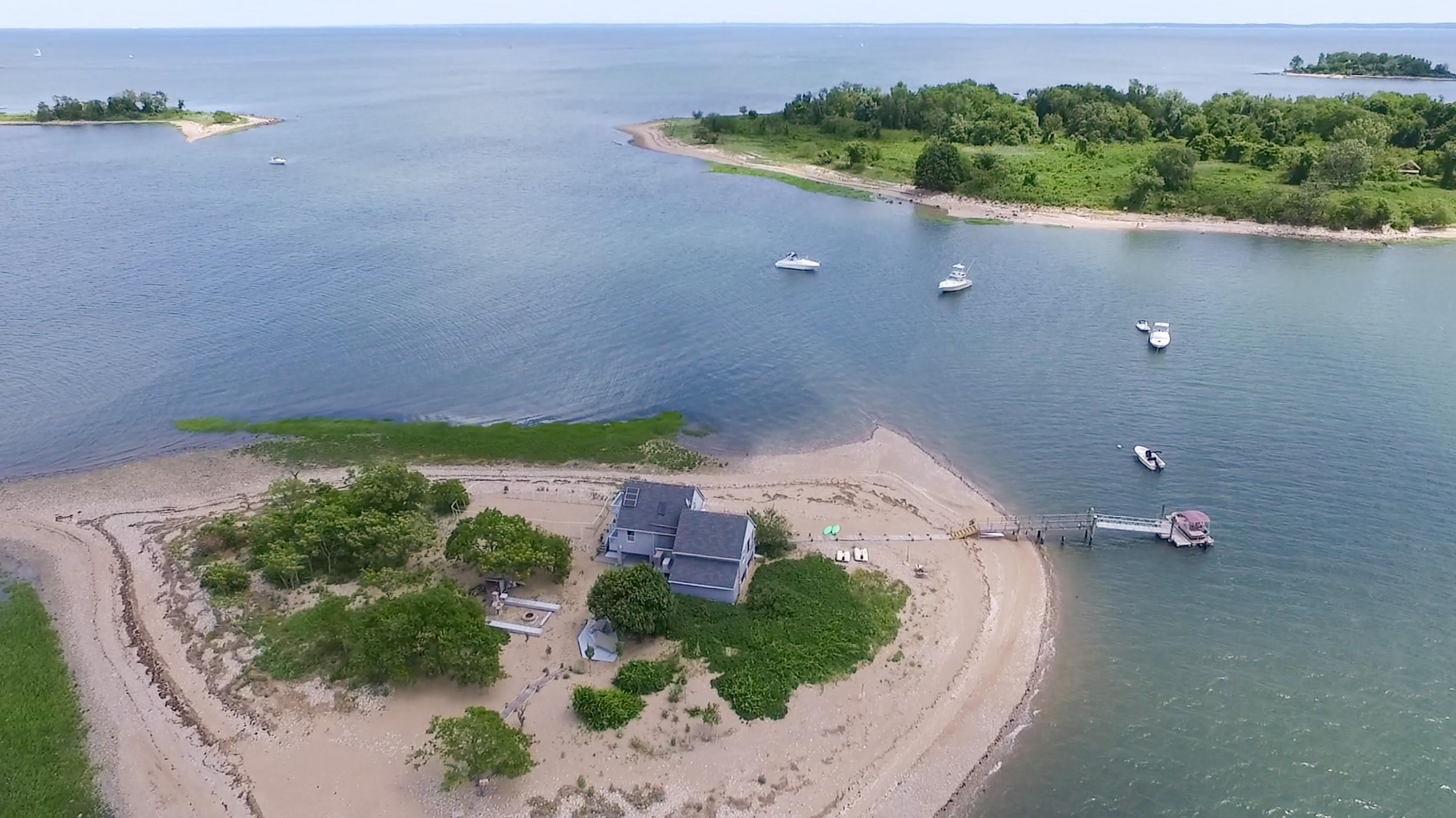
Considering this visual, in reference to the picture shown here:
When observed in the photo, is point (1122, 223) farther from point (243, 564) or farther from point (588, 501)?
point (243, 564)

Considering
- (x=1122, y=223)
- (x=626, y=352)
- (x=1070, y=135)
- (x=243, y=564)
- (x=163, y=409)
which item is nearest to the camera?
(x=243, y=564)

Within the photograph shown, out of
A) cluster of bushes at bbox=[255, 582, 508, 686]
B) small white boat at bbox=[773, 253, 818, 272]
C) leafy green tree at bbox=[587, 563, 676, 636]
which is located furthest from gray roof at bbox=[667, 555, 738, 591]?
small white boat at bbox=[773, 253, 818, 272]

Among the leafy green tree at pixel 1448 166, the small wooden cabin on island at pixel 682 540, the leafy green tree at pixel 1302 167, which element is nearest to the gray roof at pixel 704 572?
the small wooden cabin on island at pixel 682 540

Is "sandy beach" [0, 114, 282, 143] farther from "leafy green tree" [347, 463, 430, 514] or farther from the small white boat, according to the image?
"leafy green tree" [347, 463, 430, 514]

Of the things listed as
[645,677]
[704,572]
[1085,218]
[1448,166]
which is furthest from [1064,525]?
[1448,166]

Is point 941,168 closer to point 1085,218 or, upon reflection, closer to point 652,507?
point 1085,218

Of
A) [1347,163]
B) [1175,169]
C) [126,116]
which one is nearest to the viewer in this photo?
[1347,163]

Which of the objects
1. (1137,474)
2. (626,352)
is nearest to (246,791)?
A: (626,352)
